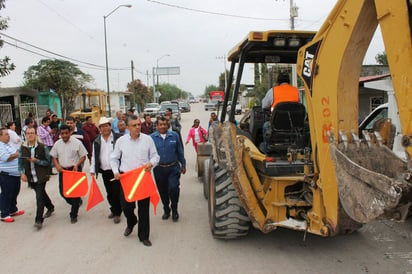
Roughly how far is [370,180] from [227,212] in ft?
7.53

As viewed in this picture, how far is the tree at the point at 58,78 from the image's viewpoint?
2611 centimetres

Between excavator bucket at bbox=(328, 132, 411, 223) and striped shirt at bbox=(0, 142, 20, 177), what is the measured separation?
533 centimetres

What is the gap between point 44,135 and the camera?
9.73 m

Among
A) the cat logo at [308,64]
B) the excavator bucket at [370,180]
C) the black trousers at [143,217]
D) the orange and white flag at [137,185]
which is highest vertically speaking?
the cat logo at [308,64]

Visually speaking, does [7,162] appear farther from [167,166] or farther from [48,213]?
[167,166]

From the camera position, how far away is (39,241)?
4992mm

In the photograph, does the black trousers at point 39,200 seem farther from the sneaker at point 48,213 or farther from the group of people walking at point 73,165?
the sneaker at point 48,213

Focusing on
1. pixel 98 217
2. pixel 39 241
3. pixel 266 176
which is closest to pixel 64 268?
pixel 39 241

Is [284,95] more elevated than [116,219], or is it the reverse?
[284,95]

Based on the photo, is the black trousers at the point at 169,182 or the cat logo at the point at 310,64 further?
the black trousers at the point at 169,182

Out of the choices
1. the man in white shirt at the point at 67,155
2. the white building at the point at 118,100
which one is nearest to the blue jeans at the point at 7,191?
the man in white shirt at the point at 67,155

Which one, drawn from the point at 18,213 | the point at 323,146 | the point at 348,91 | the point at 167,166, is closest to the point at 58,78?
the point at 18,213

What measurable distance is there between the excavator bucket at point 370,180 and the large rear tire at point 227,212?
5.88 feet

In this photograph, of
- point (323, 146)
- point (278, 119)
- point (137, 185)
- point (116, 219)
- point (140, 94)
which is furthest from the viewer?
point (140, 94)
